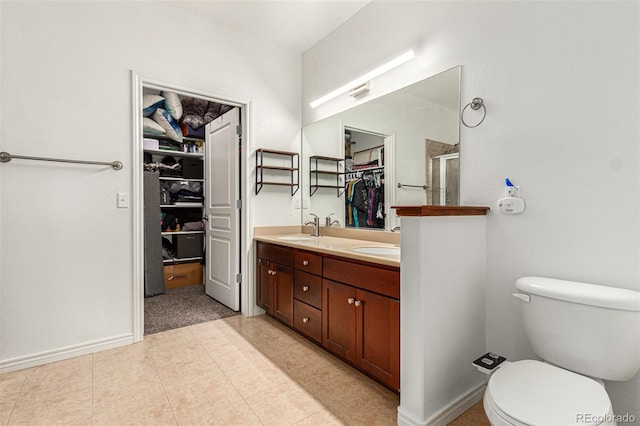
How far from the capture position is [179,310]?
10.1 ft

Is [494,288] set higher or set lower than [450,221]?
lower

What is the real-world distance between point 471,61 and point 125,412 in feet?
8.45

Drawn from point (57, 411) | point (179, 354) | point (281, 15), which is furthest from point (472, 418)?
point (281, 15)

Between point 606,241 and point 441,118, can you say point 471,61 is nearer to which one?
point 441,118

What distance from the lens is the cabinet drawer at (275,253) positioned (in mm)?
2486

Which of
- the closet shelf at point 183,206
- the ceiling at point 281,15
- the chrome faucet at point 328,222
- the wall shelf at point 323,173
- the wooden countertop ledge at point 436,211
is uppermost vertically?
the ceiling at point 281,15

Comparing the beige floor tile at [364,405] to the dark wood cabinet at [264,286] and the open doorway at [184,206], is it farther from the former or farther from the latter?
the open doorway at [184,206]

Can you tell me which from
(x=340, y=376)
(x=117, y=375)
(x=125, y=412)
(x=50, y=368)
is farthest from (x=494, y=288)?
(x=50, y=368)

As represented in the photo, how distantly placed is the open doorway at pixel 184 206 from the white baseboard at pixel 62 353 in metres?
0.12

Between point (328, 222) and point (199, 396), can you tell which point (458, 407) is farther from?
point (328, 222)

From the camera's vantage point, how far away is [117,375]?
1925 mm

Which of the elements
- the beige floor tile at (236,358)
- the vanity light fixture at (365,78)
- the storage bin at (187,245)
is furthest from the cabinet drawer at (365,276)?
the storage bin at (187,245)

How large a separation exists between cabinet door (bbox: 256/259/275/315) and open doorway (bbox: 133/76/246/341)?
211 millimetres

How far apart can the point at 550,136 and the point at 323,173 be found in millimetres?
1826
